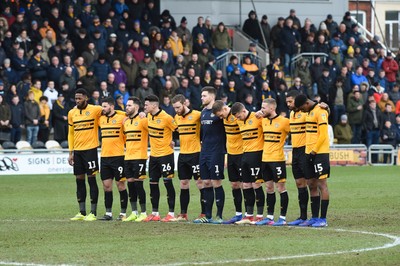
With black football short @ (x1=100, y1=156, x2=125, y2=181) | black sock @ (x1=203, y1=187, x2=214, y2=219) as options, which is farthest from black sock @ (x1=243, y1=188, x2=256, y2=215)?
black football short @ (x1=100, y1=156, x2=125, y2=181)

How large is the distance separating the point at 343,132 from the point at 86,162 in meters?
19.7

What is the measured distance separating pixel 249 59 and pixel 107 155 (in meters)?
19.7

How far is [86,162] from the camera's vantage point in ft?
70.8

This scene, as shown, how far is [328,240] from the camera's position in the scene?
16.7 metres

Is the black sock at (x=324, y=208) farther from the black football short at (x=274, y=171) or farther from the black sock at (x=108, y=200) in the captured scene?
Answer: the black sock at (x=108, y=200)

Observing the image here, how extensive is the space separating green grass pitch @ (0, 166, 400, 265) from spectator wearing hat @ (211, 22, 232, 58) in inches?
627

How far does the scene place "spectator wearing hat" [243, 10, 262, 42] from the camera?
4350 cm

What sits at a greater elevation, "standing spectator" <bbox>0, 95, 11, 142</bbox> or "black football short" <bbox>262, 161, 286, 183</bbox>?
"standing spectator" <bbox>0, 95, 11, 142</bbox>

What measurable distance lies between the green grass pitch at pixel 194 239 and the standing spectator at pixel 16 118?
7853 millimetres

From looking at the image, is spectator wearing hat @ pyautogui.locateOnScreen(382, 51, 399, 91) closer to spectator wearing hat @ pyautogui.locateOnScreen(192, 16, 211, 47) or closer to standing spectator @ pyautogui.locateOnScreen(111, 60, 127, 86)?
spectator wearing hat @ pyautogui.locateOnScreen(192, 16, 211, 47)

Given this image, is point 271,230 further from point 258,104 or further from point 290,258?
point 258,104

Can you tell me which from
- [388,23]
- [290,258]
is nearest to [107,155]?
[290,258]

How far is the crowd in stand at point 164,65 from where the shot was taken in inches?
1348

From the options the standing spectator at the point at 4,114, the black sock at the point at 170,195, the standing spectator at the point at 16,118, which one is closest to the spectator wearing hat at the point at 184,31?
the standing spectator at the point at 16,118
